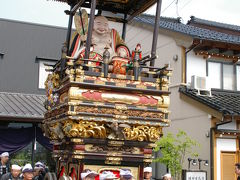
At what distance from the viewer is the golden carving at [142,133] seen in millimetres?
5805

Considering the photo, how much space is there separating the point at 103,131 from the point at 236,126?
7952 millimetres

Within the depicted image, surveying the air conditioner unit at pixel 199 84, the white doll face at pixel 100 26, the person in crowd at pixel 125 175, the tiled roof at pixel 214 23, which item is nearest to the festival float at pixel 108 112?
the person in crowd at pixel 125 175

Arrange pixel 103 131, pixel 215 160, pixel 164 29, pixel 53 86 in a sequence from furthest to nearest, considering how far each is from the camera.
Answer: pixel 164 29, pixel 215 160, pixel 53 86, pixel 103 131

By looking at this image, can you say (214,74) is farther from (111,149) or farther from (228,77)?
(111,149)

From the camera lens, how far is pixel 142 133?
19.3ft

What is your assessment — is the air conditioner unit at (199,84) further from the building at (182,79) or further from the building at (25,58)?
the building at (25,58)

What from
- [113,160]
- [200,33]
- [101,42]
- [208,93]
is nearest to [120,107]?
[113,160]

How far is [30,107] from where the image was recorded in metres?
14.0

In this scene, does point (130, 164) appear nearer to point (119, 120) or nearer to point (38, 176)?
point (119, 120)

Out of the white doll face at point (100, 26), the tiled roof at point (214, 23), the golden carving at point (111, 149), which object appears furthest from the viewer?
the tiled roof at point (214, 23)

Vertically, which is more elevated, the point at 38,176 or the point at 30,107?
the point at 30,107

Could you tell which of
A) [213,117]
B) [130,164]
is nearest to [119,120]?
[130,164]

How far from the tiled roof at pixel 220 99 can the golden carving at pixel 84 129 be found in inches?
264

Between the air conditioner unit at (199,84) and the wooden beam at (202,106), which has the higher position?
the air conditioner unit at (199,84)
